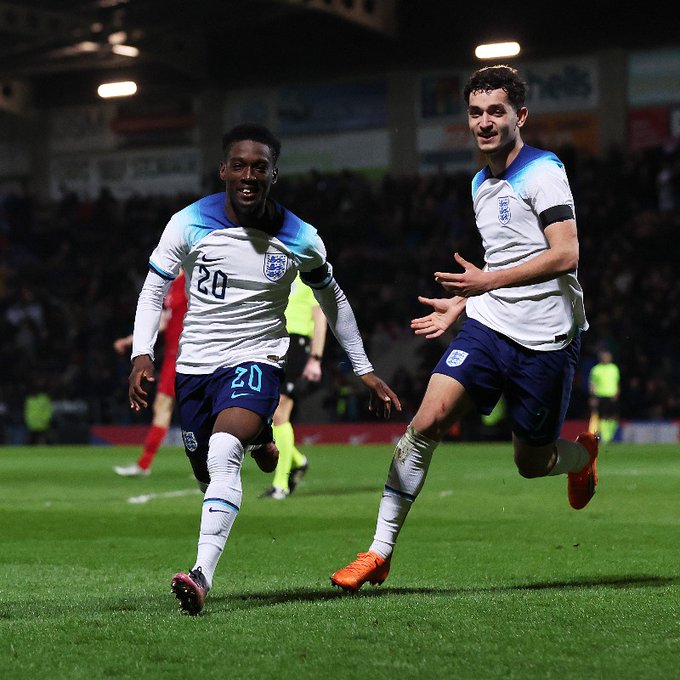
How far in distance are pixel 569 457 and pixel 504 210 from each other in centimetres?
147

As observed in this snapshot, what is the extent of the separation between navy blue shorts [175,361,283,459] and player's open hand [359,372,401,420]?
43cm

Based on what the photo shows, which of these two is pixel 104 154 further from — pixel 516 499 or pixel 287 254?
pixel 287 254

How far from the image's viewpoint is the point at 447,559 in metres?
7.65

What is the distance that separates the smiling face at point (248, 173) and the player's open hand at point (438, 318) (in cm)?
90

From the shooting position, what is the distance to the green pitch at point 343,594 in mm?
4465

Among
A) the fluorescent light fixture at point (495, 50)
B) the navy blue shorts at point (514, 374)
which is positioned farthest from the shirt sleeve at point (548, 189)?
the fluorescent light fixture at point (495, 50)

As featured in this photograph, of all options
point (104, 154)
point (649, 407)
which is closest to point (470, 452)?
point (649, 407)

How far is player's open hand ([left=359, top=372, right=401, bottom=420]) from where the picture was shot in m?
6.32

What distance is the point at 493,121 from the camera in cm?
623

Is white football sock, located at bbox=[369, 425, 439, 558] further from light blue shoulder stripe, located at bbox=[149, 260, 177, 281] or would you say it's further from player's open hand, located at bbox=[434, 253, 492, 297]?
light blue shoulder stripe, located at bbox=[149, 260, 177, 281]

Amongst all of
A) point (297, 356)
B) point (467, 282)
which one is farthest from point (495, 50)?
point (467, 282)

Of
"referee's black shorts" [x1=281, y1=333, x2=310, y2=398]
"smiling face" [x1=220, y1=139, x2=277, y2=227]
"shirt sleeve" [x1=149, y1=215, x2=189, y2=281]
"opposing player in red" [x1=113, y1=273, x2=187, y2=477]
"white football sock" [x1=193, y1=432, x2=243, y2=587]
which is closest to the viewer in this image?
"white football sock" [x1=193, y1=432, x2=243, y2=587]

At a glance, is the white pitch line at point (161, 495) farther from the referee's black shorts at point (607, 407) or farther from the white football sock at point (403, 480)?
the referee's black shorts at point (607, 407)

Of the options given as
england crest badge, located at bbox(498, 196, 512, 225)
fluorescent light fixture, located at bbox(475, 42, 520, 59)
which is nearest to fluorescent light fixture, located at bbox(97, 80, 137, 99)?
fluorescent light fixture, located at bbox(475, 42, 520, 59)
